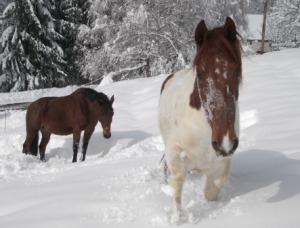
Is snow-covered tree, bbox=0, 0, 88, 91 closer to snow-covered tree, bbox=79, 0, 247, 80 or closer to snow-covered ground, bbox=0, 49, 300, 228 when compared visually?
snow-covered tree, bbox=79, 0, 247, 80

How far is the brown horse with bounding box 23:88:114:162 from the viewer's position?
7575mm

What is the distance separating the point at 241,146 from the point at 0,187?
306 centimetres

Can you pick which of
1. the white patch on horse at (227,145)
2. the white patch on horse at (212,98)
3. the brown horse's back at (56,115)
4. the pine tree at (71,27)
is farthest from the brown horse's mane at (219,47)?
the pine tree at (71,27)

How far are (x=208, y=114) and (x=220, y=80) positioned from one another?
0.72ft

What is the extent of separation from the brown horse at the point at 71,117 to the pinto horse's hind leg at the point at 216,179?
4.70 m

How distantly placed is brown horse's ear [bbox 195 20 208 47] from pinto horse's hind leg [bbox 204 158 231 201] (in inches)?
37.2

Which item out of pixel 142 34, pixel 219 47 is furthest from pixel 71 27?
pixel 219 47

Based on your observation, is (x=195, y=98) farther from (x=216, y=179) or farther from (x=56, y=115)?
(x=56, y=115)

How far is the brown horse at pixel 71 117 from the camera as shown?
7.57 m

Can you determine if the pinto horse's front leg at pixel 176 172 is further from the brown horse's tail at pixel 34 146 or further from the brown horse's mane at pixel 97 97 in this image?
the brown horse's tail at pixel 34 146

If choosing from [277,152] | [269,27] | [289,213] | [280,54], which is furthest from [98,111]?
[269,27]

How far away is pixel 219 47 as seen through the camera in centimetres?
239

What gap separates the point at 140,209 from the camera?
2.99 m

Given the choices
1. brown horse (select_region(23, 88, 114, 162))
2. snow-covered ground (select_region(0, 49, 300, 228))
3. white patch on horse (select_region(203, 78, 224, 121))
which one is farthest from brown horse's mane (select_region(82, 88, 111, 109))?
white patch on horse (select_region(203, 78, 224, 121))
